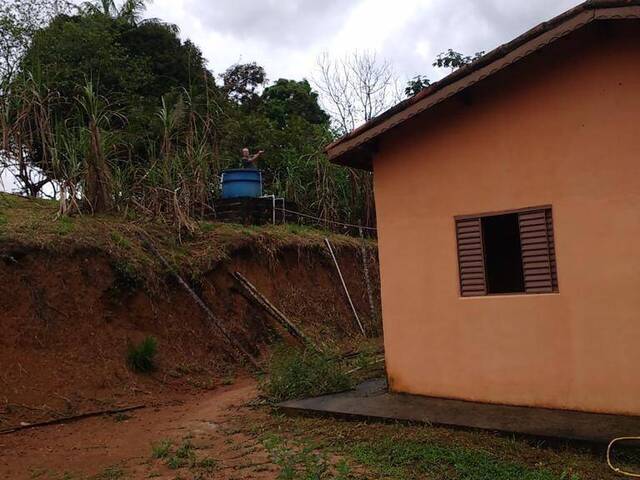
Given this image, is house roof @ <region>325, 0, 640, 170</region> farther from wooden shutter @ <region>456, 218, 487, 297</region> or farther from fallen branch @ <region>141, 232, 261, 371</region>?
fallen branch @ <region>141, 232, 261, 371</region>

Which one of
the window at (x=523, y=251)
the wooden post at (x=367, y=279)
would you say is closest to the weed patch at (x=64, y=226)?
the window at (x=523, y=251)

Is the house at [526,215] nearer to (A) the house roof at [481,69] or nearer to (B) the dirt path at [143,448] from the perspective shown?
(A) the house roof at [481,69]

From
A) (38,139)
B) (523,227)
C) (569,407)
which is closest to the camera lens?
(569,407)

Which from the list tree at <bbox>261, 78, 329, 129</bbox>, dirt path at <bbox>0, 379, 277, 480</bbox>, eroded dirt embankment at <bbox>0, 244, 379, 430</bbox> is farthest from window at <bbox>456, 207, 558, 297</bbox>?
tree at <bbox>261, 78, 329, 129</bbox>

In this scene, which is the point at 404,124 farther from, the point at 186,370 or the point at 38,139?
the point at 38,139

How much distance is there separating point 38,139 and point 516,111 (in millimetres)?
7080

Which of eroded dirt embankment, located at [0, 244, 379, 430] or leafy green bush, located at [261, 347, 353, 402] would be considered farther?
eroded dirt embankment, located at [0, 244, 379, 430]

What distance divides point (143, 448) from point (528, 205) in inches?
188

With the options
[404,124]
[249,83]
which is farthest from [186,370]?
[249,83]

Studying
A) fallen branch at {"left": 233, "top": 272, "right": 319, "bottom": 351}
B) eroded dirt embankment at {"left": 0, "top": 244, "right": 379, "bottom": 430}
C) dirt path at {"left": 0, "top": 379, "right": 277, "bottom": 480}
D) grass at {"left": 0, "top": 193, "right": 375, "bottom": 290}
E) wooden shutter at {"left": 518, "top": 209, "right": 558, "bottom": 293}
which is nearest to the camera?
dirt path at {"left": 0, "top": 379, "right": 277, "bottom": 480}

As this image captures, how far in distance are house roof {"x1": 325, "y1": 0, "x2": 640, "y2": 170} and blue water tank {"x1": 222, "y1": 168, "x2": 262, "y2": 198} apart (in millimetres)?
5546

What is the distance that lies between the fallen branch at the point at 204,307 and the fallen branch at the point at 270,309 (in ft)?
3.24

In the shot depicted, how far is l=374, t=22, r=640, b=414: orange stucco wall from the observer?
613 cm

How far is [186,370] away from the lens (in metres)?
9.73
